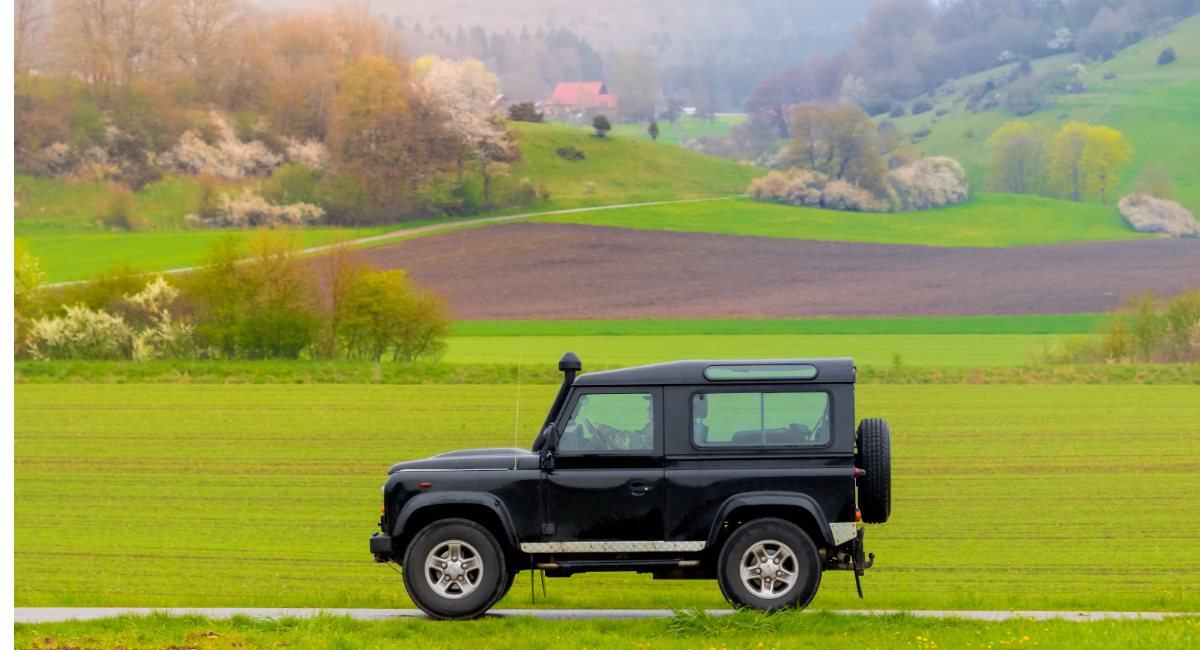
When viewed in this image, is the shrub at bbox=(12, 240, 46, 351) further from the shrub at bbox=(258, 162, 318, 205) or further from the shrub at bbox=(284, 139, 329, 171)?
the shrub at bbox=(284, 139, 329, 171)

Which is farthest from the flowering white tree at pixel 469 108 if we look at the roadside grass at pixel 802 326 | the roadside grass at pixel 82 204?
the roadside grass at pixel 802 326

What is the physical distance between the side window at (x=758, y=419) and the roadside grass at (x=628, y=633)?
1416mm

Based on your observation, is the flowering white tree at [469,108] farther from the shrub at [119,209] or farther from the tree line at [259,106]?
the shrub at [119,209]

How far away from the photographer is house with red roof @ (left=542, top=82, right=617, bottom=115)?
11333 centimetres

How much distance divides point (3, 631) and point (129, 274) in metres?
40.7

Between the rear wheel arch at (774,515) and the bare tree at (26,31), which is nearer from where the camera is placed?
the rear wheel arch at (774,515)

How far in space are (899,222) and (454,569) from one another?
8418cm

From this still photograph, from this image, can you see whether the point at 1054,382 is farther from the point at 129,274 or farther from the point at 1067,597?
the point at 129,274

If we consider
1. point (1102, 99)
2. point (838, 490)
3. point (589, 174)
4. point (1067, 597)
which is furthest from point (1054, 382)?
point (1102, 99)

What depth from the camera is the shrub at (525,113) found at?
98500 mm

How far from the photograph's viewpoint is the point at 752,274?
7362 centimetres

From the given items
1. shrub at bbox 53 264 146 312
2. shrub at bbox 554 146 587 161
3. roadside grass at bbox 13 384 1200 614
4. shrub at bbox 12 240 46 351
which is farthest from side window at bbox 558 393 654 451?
shrub at bbox 554 146 587 161

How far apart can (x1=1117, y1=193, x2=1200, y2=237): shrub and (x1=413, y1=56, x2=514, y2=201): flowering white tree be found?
52.3m

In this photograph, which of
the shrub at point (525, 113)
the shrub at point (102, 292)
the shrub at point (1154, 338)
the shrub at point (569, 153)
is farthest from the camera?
the shrub at point (525, 113)
